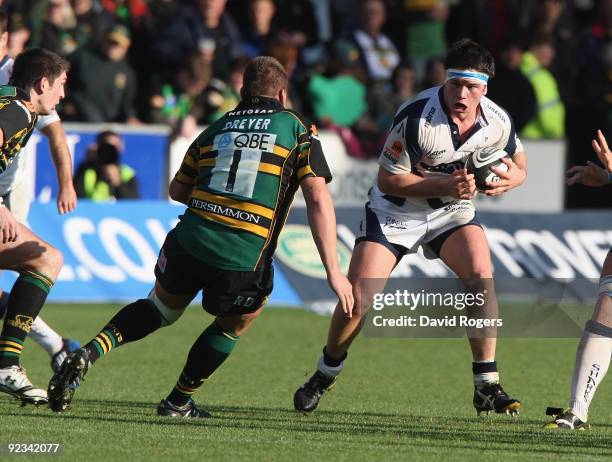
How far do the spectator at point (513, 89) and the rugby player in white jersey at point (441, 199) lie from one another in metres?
8.69

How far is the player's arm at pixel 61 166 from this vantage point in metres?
8.44

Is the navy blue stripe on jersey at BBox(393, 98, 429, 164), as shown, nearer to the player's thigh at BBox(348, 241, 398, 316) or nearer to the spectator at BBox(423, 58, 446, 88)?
the player's thigh at BBox(348, 241, 398, 316)

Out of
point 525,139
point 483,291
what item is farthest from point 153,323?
point 525,139

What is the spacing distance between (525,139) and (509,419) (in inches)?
364

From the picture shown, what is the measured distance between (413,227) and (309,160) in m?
1.27

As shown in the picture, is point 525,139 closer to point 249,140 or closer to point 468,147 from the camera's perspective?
point 468,147

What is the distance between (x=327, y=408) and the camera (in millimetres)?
8430

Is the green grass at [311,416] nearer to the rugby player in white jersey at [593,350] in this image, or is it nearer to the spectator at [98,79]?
the rugby player in white jersey at [593,350]

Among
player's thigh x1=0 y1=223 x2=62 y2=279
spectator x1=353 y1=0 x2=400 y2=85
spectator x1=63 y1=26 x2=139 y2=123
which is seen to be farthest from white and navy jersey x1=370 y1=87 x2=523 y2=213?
spectator x1=353 y1=0 x2=400 y2=85

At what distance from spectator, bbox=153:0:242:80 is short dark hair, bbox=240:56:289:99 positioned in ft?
29.9

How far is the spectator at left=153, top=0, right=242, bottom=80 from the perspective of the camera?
16.5 m

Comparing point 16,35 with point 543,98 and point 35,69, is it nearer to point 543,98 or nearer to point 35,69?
point 35,69

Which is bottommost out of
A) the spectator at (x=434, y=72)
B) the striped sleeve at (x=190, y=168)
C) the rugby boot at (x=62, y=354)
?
the rugby boot at (x=62, y=354)

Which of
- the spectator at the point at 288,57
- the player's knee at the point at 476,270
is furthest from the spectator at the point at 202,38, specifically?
the player's knee at the point at 476,270
